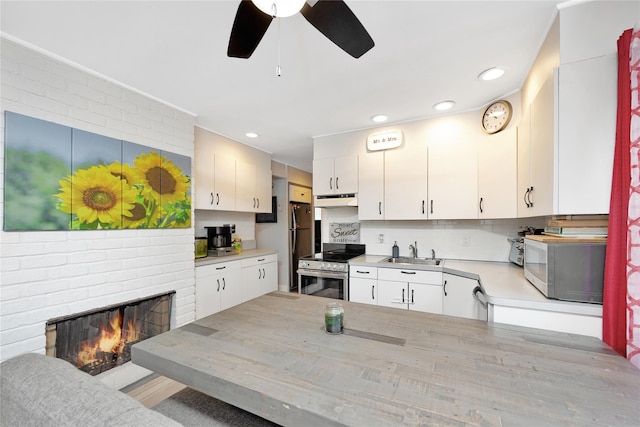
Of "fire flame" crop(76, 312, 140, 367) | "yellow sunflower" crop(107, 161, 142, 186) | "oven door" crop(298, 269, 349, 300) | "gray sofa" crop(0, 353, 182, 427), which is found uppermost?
"yellow sunflower" crop(107, 161, 142, 186)

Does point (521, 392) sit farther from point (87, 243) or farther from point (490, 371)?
point (87, 243)

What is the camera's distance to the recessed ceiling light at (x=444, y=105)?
2.52 metres

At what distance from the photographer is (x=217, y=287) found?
9.98ft

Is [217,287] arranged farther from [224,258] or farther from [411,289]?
[411,289]

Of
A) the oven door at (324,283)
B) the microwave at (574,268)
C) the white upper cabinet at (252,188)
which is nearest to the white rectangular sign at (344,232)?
the oven door at (324,283)

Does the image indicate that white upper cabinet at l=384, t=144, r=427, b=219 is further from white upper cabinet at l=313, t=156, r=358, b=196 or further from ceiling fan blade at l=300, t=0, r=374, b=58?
ceiling fan blade at l=300, t=0, r=374, b=58

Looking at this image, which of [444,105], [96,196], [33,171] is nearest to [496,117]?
[444,105]

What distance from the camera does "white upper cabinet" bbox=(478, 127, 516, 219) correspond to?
2299 mm

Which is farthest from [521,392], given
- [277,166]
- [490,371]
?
[277,166]

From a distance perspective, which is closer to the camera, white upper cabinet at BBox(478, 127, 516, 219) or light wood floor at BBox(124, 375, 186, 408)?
light wood floor at BBox(124, 375, 186, 408)

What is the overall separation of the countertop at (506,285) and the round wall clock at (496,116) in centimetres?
128

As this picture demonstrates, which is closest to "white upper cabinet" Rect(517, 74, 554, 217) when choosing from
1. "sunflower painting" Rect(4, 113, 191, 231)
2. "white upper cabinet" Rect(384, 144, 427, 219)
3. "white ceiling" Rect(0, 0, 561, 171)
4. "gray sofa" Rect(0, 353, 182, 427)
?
"white ceiling" Rect(0, 0, 561, 171)

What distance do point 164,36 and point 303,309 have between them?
1.81 m

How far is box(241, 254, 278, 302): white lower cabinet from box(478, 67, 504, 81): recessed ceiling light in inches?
125
